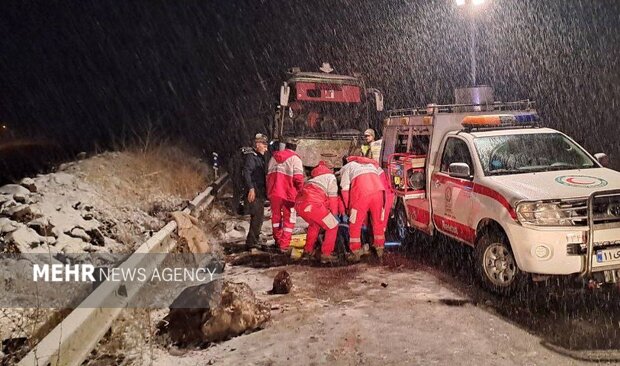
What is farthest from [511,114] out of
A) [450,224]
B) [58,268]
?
[58,268]

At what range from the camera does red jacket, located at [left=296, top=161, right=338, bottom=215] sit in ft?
24.7

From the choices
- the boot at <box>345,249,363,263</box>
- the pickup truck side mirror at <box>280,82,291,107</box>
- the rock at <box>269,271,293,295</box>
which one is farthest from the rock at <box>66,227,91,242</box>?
the pickup truck side mirror at <box>280,82,291,107</box>

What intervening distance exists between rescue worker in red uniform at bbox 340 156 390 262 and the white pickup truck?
1.86 feet

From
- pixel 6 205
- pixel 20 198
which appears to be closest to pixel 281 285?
pixel 6 205

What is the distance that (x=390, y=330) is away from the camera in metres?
4.76

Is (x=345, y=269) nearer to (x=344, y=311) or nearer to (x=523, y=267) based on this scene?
(x=344, y=311)

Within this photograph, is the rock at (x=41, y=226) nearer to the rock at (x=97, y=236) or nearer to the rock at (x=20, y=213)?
the rock at (x=20, y=213)

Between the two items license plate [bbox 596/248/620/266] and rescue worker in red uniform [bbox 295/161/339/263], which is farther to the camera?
rescue worker in red uniform [bbox 295/161/339/263]

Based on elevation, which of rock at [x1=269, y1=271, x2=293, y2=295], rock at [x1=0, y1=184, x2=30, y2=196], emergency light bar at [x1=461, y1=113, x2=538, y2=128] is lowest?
rock at [x1=269, y1=271, x2=293, y2=295]

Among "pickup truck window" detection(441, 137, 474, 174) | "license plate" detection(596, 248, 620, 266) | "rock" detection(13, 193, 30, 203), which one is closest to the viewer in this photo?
"license plate" detection(596, 248, 620, 266)

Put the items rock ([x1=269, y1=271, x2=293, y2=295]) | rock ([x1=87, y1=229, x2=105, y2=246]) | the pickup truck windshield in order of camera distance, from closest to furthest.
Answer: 1. rock ([x1=269, y1=271, x2=293, y2=295])
2. the pickup truck windshield
3. rock ([x1=87, y1=229, x2=105, y2=246])

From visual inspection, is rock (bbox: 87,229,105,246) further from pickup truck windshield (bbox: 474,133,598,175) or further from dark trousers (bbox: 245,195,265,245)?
pickup truck windshield (bbox: 474,133,598,175)

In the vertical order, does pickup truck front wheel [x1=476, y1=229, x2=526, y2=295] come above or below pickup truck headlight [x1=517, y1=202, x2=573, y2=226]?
below

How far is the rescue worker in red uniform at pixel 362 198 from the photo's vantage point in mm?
7414
